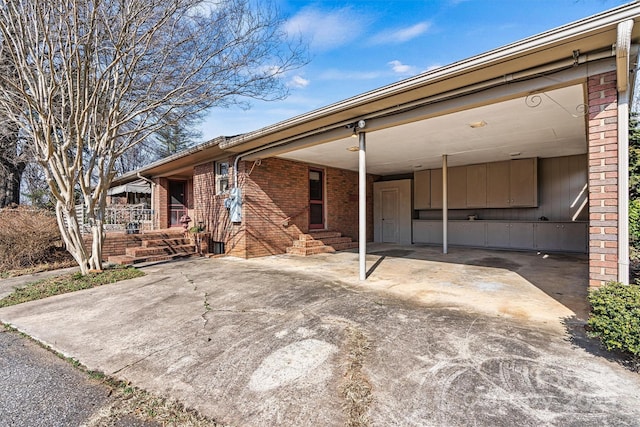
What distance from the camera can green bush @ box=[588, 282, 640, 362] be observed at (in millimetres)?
2146

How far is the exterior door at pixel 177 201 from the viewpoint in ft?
38.2

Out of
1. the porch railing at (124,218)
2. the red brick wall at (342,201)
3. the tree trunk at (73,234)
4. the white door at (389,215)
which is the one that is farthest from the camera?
the white door at (389,215)

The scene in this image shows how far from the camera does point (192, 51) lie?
638cm

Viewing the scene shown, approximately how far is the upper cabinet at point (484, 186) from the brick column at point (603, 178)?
20.8 feet

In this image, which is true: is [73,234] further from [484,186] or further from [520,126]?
[484,186]

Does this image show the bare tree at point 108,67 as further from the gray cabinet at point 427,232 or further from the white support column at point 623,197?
the gray cabinet at point 427,232

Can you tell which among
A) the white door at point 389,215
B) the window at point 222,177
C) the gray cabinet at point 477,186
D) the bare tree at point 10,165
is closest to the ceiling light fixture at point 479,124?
the gray cabinet at point 477,186

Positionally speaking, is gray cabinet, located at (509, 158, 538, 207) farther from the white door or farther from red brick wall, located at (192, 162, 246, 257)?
red brick wall, located at (192, 162, 246, 257)

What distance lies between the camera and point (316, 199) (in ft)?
31.2

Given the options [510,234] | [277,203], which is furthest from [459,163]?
[277,203]

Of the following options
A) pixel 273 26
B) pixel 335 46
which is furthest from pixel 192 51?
pixel 335 46

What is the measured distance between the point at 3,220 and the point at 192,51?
18.4 ft

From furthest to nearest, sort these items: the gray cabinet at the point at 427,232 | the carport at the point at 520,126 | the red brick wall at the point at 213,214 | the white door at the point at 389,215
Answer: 1. the white door at the point at 389,215
2. the gray cabinet at the point at 427,232
3. the red brick wall at the point at 213,214
4. the carport at the point at 520,126

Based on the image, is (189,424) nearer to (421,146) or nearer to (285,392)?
(285,392)
